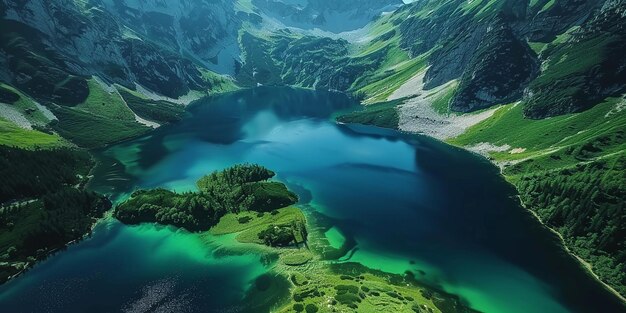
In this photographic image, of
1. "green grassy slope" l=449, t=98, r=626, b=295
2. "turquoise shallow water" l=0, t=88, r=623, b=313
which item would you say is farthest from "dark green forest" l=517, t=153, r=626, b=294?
"turquoise shallow water" l=0, t=88, r=623, b=313

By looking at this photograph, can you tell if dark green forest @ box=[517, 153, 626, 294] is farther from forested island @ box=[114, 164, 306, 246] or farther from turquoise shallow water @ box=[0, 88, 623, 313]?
forested island @ box=[114, 164, 306, 246]

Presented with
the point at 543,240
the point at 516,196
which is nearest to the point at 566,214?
the point at 543,240

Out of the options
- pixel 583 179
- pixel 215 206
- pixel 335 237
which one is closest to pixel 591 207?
pixel 583 179

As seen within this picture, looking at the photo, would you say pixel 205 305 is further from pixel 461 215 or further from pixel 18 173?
pixel 18 173

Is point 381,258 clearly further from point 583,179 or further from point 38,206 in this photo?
point 38,206

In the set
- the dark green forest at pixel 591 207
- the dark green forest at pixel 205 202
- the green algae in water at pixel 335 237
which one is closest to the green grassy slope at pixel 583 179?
the dark green forest at pixel 591 207

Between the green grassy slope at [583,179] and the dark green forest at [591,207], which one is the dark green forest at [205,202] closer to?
the dark green forest at [591,207]

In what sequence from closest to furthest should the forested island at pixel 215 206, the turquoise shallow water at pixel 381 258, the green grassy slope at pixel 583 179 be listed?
the turquoise shallow water at pixel 381 258, the green grassy slope at pixel 583 179, the forested island at pixel 215 206
